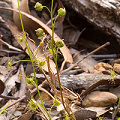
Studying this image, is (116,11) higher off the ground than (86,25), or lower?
higher

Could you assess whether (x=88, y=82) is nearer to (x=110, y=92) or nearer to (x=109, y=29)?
(x=110, y=92)

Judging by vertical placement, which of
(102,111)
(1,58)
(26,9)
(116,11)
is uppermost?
(26,9)

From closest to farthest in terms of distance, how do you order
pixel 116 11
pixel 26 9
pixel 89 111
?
pixel 89 111
pixel 116 11
pixel 26 9

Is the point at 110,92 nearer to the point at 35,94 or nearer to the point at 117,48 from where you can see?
the point at 35,94

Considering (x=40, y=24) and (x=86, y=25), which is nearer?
(x=40, y=24)

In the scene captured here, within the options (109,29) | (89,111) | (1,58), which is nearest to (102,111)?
(89,111)

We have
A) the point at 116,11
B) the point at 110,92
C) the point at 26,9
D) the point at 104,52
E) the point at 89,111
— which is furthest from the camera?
the point at 104,52
